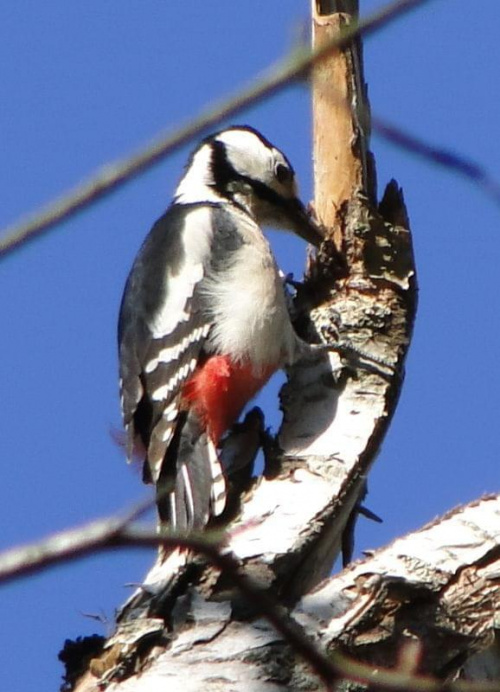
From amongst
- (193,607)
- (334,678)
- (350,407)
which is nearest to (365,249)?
(350,407)

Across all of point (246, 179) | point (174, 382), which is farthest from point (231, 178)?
point (174, 382)

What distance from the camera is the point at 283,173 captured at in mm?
4047

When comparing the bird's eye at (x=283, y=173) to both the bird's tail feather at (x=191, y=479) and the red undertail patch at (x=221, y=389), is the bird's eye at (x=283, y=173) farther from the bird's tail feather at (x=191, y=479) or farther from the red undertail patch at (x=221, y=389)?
the bird's tail feather at (x=191, y=479)

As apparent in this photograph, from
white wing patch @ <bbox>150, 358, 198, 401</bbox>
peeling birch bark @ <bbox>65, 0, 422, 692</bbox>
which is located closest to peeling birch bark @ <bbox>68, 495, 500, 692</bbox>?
peeling birch bark @ <bbox>65, 0, 422, 692</bbox>

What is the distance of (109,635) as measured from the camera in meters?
2.25

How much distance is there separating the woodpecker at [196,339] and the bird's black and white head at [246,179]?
0.14 m

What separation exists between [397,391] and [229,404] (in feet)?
1.50

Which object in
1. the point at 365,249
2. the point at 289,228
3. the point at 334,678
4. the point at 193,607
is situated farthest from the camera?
the point at 289,228

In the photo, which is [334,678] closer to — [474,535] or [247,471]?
[474,535]

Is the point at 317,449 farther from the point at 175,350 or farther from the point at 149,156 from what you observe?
the point at 149,156

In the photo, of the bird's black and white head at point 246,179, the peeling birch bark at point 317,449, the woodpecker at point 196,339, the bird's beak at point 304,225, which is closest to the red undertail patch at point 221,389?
the woodpecker at point 196,339

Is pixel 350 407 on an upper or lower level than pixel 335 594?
upper

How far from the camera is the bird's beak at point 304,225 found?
3539 mm

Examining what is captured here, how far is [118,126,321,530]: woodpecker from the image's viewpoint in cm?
302
